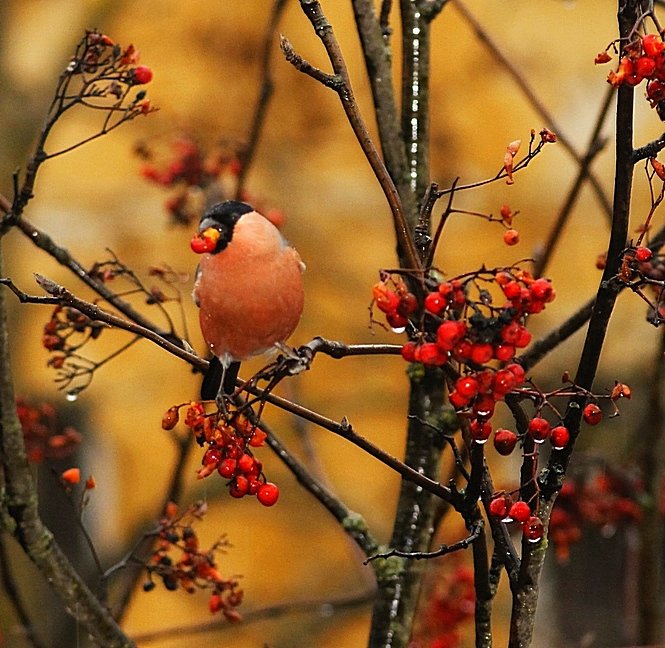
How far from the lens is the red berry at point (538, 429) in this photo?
84 centimetres

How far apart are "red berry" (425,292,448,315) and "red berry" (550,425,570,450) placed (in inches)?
6.0

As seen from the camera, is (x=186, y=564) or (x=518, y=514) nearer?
(x=518, y=514)

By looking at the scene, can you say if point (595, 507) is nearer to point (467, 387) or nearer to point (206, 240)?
point (206, 240)

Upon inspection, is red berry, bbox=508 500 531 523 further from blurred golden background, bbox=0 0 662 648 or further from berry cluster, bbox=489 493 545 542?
blurred golden background, bbox=0 0 662 648

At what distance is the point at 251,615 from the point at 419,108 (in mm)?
774

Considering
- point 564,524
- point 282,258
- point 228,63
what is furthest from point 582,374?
point 228,63

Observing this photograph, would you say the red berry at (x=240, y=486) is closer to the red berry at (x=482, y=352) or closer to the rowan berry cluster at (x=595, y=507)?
the red berry at (x=482, y=352)

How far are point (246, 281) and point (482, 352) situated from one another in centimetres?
40

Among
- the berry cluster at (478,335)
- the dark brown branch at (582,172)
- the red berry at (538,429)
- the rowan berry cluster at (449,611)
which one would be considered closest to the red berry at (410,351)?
the berry cluster at (478,335)

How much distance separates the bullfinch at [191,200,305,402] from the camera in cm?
110

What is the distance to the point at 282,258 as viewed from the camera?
112 centimetres

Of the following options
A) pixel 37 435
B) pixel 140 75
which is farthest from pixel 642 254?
pixel 37 435

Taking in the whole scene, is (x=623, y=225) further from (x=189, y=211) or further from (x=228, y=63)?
(x=228, y=63)

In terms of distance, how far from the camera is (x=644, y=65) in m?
0.78
